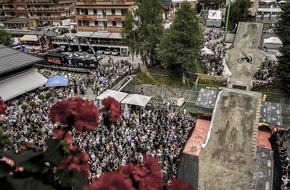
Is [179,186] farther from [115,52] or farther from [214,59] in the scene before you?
[115,52]

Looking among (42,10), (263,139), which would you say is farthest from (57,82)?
(42,10)

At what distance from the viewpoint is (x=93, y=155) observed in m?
19.9

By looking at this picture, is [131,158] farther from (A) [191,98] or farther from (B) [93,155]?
(A) [191,98]

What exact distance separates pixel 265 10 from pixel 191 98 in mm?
41927

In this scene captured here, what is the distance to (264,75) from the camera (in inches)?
1300

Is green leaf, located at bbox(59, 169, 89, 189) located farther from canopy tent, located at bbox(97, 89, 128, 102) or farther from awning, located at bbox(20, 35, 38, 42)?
awning, located at bbox(20, 35, 38, 42)

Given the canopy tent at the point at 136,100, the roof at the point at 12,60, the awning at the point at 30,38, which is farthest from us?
the awning at the point at 30,38

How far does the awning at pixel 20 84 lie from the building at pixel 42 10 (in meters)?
35.2

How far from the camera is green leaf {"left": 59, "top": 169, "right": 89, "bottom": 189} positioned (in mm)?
3291

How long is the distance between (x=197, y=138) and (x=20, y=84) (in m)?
23.5

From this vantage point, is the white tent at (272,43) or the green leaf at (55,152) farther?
the white tent at (272,43)

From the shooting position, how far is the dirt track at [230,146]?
20609 millimetres

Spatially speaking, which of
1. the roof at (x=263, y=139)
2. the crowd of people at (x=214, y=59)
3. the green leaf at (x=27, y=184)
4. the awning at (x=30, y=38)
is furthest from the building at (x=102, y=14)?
the green leaf at (x=27, y=184)

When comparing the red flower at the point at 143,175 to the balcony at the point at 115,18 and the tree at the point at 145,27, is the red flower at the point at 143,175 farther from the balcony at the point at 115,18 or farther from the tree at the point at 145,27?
the balcony at the point at 115,18
